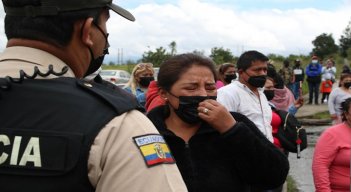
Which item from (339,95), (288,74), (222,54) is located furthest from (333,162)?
(222,54)

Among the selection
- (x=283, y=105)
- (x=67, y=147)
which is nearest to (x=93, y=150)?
(x=67, y=147)

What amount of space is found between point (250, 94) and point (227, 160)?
204cm

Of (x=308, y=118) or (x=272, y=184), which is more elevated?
(x=272, y=184)

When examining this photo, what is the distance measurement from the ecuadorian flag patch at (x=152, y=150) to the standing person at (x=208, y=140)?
131cm

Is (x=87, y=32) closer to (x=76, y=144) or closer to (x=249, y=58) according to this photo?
(x=76, y=144)

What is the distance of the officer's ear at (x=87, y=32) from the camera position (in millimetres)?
1485

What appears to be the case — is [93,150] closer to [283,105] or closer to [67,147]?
[67,147]

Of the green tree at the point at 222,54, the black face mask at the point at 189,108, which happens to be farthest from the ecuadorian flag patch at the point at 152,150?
the green tree at the point at 222,54

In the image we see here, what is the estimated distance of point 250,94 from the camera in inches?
186

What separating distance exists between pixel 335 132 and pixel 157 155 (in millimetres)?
3364

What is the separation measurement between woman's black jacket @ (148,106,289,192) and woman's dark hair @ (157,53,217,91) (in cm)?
33

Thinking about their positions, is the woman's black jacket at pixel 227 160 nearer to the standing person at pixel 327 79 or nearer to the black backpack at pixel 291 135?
the black backpack at pixel 291 135

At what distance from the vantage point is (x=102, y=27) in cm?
156

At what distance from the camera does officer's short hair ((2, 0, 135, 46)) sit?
144 cm
